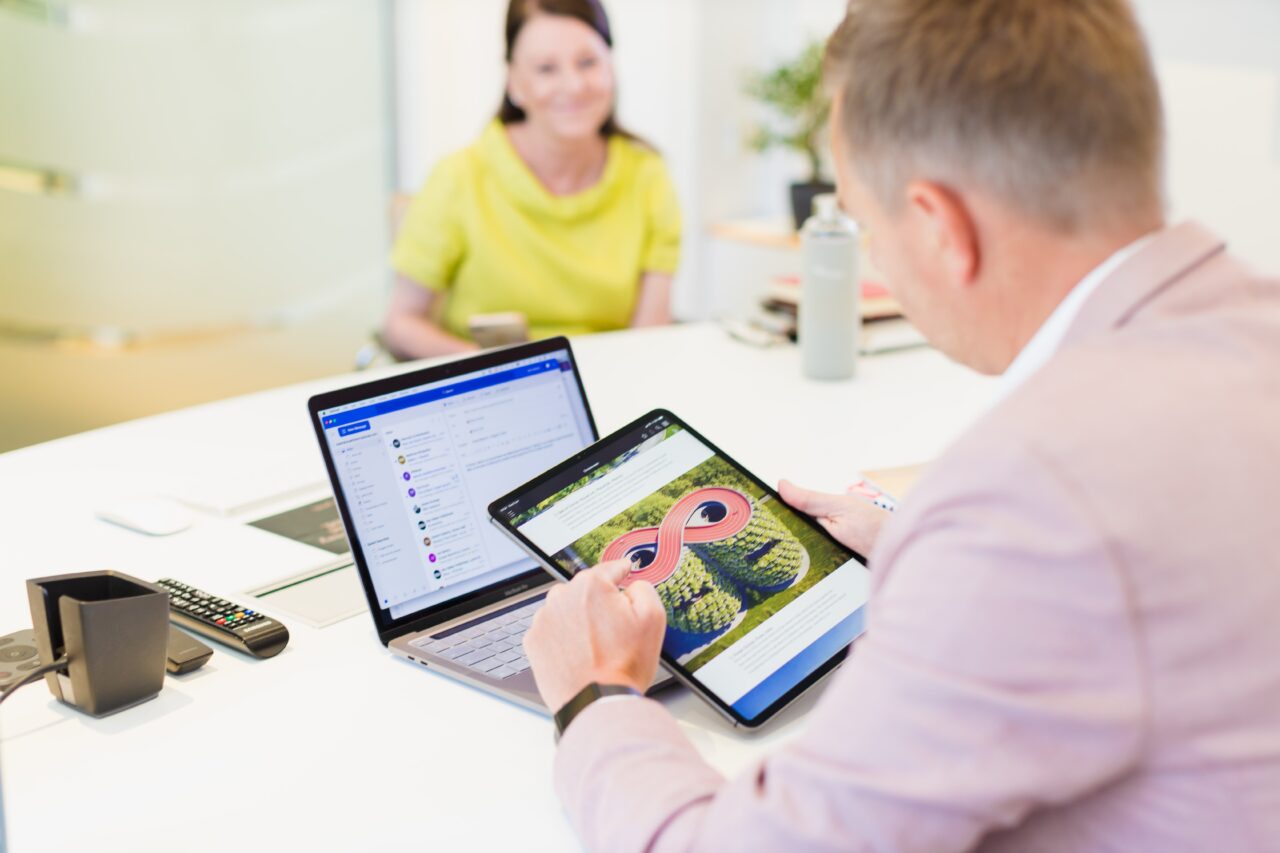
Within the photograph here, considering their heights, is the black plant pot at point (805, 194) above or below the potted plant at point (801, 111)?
below

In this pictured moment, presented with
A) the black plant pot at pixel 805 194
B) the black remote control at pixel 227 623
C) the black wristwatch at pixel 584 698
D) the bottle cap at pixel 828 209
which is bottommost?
the black remote control at pixel 227 623

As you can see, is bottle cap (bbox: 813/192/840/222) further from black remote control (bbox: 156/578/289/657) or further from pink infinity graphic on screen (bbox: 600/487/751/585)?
black remote control (bbox: 156/578/289/657)

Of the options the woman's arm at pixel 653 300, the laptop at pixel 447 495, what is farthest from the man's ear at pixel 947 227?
the woman's arm at pixel 653 300

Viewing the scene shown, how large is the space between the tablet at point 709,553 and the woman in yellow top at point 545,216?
1376mm

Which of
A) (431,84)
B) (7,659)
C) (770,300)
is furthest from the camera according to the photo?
(431,84)

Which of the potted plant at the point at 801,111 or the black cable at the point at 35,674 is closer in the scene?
the black cable at the point at 35,674

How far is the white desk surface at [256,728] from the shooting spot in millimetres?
931

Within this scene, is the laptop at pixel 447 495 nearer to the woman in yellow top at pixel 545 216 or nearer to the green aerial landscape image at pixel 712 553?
the green aerial landscape image at pixel 712 553

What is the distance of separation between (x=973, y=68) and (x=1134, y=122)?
0.32 ft

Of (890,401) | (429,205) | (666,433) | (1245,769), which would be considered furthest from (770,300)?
(1245,769)

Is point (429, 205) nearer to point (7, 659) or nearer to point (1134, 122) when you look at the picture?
point (7, 659)

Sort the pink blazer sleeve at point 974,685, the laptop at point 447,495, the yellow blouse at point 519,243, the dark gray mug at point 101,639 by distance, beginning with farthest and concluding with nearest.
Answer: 1. the yellow blouse at point 519,243
2. the laptop at point 447,495
3. the dark gray mug at point 101,639
4. the pink blazer sleeve at point 974,685

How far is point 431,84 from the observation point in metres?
4.03

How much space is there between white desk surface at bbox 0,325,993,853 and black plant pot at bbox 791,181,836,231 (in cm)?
187
